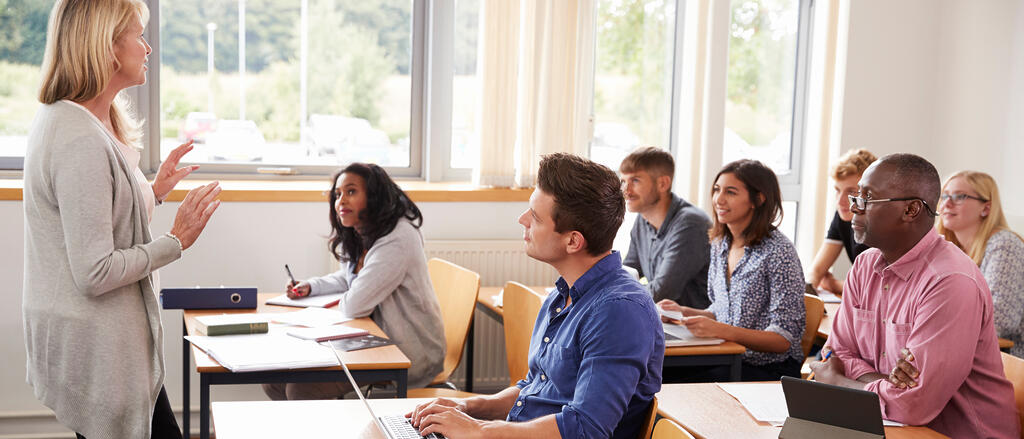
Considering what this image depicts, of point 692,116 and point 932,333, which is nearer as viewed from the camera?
point 932,333

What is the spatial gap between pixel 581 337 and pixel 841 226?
3.13 m

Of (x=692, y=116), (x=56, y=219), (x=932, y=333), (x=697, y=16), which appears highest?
(x=697, y=16)

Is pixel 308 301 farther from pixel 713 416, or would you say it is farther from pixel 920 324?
pixel 920 324

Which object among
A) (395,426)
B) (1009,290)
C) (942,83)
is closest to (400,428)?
(395,426)

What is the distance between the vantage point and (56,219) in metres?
2.00

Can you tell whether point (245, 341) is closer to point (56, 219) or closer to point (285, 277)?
point (56, 219)

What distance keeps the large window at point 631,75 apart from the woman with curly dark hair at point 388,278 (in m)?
1.74

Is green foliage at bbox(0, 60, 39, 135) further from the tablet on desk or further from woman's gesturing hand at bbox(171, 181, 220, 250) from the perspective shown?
the tablet on desk

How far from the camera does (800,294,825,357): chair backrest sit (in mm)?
3135

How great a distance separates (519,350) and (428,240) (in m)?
1.54

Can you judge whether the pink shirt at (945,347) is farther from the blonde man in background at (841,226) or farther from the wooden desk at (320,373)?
the blonde man in background at (841,226)

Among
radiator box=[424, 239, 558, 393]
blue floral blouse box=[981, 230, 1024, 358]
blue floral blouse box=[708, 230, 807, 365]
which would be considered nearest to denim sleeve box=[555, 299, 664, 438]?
blue floral blouse box=[708, 230, 807, 365]

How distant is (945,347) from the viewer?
2.05 metres

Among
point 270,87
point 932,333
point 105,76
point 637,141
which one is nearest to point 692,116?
point 637,141
